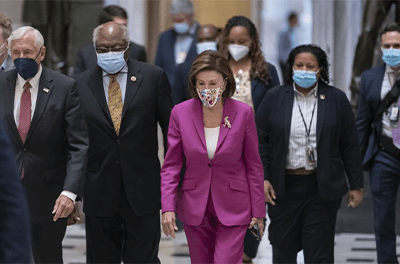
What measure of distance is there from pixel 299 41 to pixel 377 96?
413 inches

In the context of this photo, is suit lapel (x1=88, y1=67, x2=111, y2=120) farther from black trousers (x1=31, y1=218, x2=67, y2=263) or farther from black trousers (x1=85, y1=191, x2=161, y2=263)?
black trousers (x1=31, y1=218, x2=67, y2=263)

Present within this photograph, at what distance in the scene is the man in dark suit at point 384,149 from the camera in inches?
260

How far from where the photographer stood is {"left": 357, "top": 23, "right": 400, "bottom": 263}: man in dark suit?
21.7ft

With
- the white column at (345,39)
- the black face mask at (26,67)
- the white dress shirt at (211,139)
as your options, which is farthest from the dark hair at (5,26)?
the white column at (345,39)

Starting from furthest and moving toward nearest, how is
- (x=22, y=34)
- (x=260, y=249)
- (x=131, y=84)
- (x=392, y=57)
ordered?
(x=260, y=249)
(x=392, y=57)
(x=131, y=84)
(x=22, y=34)

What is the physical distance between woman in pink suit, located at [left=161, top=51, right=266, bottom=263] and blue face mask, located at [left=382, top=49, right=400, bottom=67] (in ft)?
6.29

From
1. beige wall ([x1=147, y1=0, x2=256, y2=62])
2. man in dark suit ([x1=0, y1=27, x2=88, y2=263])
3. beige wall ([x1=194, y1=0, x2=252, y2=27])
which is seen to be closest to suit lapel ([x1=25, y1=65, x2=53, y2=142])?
man in dark suit ([x1=0, y1=27, x2=88, y2=263])

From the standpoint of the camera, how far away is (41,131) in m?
5.21

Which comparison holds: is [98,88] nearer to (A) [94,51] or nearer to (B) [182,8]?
(A) [94,51]

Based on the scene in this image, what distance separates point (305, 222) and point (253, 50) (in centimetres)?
166

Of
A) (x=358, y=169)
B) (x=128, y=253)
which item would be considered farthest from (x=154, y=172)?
(x=358, y=169)

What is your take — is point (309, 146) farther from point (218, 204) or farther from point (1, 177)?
point (1, 177)

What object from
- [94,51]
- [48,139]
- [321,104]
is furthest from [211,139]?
[94,51]

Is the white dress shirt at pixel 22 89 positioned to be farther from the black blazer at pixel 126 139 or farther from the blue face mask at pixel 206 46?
the blue face mask at pixel 206 46
